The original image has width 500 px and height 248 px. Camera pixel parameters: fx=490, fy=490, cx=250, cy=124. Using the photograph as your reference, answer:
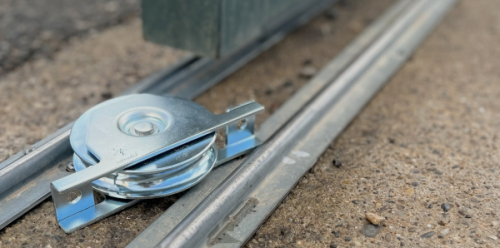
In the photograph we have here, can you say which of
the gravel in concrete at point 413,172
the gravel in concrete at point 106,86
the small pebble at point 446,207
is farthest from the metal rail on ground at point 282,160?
the small pebble at point 446,207

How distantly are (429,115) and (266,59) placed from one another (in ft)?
Answer: 2.91

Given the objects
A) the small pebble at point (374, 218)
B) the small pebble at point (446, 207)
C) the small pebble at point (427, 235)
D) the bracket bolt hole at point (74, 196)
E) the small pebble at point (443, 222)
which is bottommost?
the bracket bolt hole at point (74, 196)

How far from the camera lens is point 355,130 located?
6.47 feet

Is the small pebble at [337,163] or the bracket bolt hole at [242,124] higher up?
the bracket bolt hole at [242,124]

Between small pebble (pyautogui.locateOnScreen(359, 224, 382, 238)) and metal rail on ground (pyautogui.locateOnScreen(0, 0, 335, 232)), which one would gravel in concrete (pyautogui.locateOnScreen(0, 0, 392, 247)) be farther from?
small pebble (pyautogui.locateOnScreen(359, 224, 382, 238))

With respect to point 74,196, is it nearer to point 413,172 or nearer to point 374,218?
point 374,218

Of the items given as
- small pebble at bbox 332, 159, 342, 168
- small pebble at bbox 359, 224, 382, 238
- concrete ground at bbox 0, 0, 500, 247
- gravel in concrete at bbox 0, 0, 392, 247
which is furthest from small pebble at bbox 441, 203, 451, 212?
gravel in concrete at bbox 0, 0, 392, 247

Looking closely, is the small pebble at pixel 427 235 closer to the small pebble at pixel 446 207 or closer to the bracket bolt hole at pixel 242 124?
the small pebble at pixel 446 207

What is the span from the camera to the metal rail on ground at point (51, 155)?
1.44 metres

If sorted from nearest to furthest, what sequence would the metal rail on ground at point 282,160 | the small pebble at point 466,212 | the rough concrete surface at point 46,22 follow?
the metal rail on ground at point 282,160, the small pebble at point 466,212, the rough concrete surface at point 46,22

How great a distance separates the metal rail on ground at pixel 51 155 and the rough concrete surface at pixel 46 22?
2.41 ft

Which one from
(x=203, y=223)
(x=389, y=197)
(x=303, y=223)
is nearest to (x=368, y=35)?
(x=389, y=197)

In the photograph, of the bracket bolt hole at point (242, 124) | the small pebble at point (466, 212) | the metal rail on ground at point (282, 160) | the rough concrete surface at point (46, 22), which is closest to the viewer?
the metal rail on ground at point (282, 160)

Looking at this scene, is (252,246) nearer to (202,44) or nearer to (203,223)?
(203,223)
